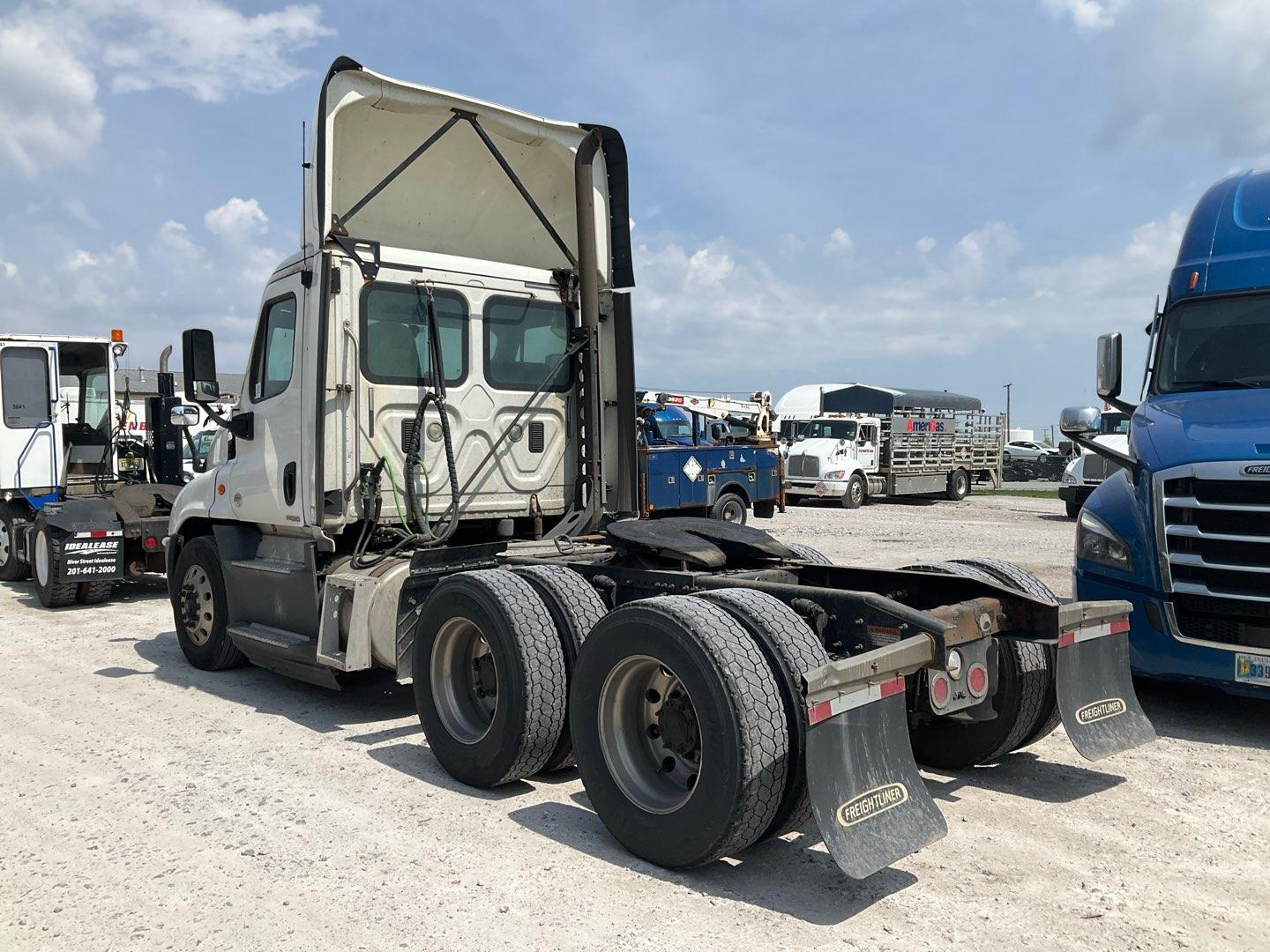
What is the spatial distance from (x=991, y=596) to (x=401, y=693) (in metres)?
4.23

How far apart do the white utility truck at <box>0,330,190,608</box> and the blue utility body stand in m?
7.72

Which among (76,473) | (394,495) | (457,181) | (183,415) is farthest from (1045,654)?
(76,473)

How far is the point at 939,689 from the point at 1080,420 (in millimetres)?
3749

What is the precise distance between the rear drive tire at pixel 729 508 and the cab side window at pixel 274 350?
13.0 meters

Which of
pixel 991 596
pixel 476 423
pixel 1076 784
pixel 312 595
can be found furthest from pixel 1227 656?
pixel 312 595

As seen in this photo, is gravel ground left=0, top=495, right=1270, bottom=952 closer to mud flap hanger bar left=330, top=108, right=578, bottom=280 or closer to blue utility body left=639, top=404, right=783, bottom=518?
mud flap hanger bar left=330, top=108, right=578, bottom=280

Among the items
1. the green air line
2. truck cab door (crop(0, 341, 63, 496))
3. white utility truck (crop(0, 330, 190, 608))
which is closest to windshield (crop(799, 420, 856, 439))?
white utility truck (crop(0, 330, 190, 608))

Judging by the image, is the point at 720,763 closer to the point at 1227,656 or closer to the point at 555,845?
the point at 555,845

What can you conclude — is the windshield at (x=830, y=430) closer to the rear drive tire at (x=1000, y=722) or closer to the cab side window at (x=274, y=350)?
the cab side window at (x=274, y=350)

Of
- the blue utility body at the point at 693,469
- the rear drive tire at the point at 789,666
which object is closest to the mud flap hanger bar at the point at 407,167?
the rear drive tire at the point at 789,666

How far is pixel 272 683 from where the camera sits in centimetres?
746

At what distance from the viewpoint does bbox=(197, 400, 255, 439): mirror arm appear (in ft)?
23.4

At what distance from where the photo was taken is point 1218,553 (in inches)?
232

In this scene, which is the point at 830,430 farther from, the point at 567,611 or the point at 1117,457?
the point at 567,611
